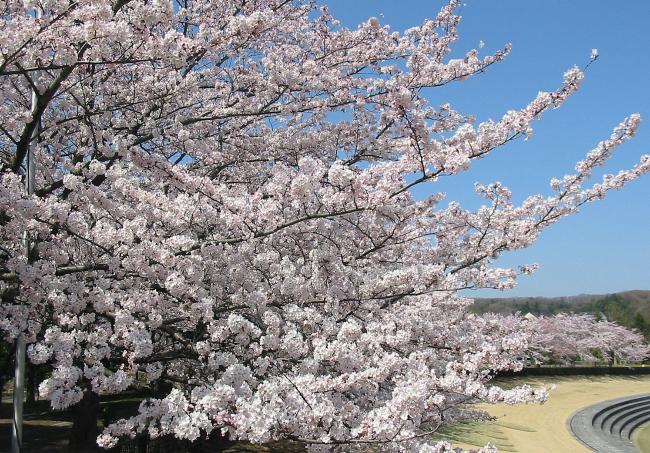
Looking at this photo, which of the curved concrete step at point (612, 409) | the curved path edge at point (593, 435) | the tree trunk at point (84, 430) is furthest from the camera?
the curved concrete step at point (612, 409)

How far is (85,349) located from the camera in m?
4.57

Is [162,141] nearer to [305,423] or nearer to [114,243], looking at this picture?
[114,243]

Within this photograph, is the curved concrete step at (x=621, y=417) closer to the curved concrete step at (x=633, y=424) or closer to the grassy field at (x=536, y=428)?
the curved concrete step at (x=633, y=424)

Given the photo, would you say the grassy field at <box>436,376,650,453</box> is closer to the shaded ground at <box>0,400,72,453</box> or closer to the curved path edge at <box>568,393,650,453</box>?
the curved path edge at <box>568,393,650,453</box>

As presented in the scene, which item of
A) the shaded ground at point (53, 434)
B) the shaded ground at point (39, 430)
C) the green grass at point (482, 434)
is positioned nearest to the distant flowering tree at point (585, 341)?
the green grass at point (482, 434)

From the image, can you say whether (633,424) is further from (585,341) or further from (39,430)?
(39,430)

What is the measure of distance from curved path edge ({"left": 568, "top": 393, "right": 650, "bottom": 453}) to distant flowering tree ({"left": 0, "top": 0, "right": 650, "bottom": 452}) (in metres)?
10.7

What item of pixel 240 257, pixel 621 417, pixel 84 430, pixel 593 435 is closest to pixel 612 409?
pixel 621 417

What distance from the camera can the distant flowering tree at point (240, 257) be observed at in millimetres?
4289

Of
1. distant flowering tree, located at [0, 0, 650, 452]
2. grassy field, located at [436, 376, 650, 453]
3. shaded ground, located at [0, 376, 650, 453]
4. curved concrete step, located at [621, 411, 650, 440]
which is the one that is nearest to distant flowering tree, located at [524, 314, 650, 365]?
grassy field, located at [436, 376, 650, 453]

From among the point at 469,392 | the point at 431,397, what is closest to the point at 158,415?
the point at 431,397

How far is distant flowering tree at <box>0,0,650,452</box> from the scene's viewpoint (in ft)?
14.1

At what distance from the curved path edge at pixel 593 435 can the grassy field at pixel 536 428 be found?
0.28 meters

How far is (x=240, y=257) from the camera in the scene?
5785mm
